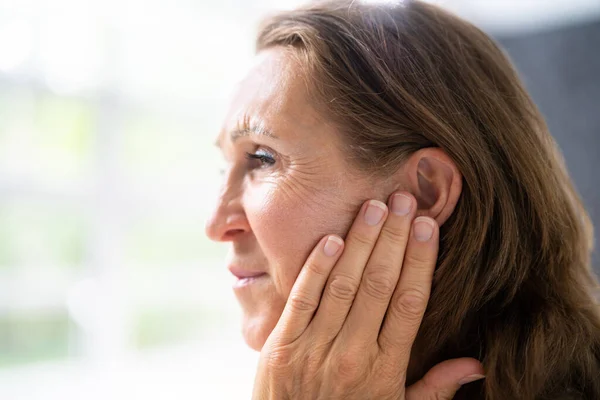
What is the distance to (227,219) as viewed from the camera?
1.23 m

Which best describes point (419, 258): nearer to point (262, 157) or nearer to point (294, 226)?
point (294, 226)

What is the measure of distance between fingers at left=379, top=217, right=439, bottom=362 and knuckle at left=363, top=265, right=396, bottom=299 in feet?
0.08

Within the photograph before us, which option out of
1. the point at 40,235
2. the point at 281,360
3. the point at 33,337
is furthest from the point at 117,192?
the point at 281,360

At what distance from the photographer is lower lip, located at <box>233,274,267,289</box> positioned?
121 centimetres

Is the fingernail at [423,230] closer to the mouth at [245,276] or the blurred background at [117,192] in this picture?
the mouth at [245,276]

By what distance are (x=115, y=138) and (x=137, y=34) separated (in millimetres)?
713

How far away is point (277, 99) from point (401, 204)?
1.06ft

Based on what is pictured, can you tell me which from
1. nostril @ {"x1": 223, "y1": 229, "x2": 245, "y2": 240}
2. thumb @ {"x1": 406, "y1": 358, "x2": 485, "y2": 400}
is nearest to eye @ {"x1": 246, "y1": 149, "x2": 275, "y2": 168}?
nostril @ {"x1": 223, "y1": 229, "x2": 245, "y2": 240}

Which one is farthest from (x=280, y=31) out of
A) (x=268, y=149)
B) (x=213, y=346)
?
(x=213, y=346)

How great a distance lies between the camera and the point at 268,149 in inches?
47.0

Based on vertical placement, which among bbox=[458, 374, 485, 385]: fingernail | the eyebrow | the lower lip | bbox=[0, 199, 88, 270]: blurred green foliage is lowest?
bbox=[458, 374, 485, 385]: fingernail

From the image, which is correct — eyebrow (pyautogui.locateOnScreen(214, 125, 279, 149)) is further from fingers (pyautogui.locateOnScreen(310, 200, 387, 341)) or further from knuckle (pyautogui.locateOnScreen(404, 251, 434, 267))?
knuckle (pyautogui.locateOnScreen(404, 251, 434, 267))

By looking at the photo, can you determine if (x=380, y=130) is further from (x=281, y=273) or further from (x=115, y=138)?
(x=115, y=138)

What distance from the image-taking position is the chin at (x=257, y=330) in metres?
1.21
